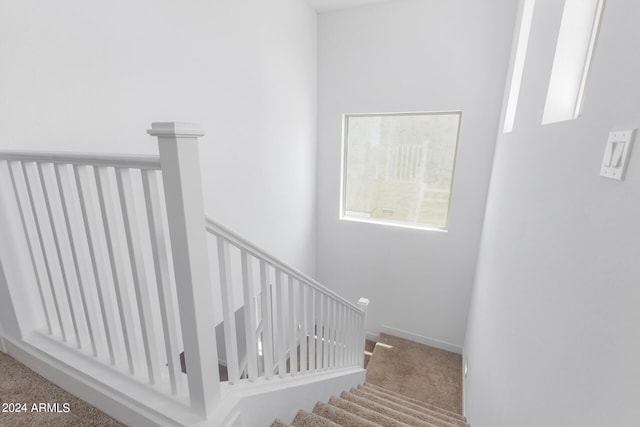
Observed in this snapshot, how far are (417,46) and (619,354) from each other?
11.4 ft

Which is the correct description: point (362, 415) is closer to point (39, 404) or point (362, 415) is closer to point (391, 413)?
point (391, 413)

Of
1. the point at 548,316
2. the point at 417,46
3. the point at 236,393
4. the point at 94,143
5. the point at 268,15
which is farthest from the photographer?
the point at 417,46

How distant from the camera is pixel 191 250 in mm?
834

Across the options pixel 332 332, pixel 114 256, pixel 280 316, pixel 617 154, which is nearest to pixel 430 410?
pixel 332 332

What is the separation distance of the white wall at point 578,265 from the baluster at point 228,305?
3.44 ft

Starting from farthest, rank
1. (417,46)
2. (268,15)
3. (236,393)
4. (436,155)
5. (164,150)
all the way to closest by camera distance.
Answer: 1. (436,155)
2. (417,46)
3. (268,15)
4. (236,393)
5. (164,150)

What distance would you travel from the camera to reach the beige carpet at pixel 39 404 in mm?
1091

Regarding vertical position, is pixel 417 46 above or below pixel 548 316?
above

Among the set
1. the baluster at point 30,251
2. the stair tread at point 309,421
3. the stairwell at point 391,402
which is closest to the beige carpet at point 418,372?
the stairwell at point 391,402

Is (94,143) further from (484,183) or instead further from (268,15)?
(484,183)

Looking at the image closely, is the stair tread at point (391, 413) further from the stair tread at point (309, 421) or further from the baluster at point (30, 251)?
the baluster at point (30, 251)

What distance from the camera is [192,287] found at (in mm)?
→ 857

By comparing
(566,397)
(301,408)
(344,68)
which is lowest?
(301,408)

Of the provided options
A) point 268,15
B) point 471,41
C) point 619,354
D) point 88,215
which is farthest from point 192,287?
point 471,41
